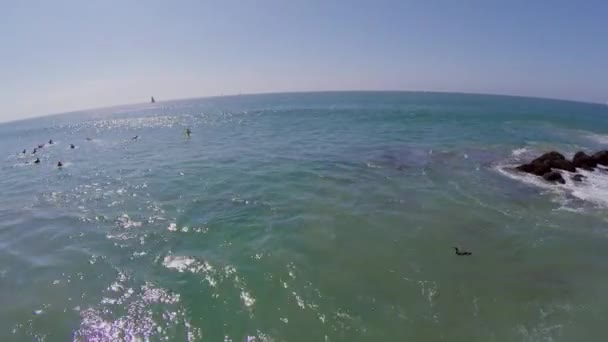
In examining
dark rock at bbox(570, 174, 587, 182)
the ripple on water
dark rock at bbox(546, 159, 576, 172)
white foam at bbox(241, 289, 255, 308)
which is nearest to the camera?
the ripple on water

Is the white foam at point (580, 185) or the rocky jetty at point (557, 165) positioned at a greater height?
the rocky jetty at point (557, 165)

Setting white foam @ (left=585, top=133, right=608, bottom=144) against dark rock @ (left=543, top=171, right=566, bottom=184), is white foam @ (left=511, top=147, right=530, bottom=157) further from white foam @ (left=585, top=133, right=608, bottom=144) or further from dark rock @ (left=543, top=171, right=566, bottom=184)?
white foam @ (left=585, top=133, right=608, bottom=144)

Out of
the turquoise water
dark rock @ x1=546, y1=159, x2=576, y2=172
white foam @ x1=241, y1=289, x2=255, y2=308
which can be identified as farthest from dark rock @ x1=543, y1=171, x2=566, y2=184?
white foam @ x1=241, y1=289, x2=255, y2=308

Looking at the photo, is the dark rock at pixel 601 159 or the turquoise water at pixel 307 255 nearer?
the turquoise water at pixel 307 255

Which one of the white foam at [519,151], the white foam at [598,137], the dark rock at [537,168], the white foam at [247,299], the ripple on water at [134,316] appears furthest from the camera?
the white foam at [598,137]

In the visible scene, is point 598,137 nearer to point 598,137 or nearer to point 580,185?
point 598,137

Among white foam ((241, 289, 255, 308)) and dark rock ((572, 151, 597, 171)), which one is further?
dark rock ((572, 151, 597, 171))

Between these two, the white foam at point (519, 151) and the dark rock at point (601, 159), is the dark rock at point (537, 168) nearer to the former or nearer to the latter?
the white foam at point (519, 151)

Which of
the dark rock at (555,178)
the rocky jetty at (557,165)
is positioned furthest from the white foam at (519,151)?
the dark rock at (555,178)

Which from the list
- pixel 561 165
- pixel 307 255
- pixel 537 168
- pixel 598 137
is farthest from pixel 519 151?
pixel 307 255

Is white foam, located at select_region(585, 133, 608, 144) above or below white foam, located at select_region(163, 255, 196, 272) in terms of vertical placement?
above
